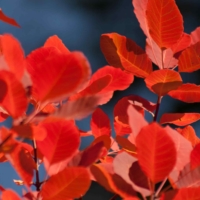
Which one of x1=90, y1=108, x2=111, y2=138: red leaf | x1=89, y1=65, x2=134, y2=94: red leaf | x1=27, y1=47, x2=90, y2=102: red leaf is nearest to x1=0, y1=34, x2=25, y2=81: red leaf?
x1=27, y1=47, x2=90, y2=102: red leaf

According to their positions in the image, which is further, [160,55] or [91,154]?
[160,55]

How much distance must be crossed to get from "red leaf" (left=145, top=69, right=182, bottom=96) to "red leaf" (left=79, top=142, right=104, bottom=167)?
0.12 m

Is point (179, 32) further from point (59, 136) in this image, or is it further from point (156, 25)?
point (59, 136)

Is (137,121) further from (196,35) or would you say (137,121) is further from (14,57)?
(196,35)

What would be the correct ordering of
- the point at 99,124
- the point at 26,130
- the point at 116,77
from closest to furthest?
the point at 26,130, the point at 116,77, the point at 99,124

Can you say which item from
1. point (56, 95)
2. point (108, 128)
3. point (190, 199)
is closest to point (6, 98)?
point (56, 95)

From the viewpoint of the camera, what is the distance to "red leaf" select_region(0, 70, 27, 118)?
0.27 meters

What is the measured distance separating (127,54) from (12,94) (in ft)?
0.62

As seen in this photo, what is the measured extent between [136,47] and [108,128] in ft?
0.42

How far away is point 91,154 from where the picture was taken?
32 cm

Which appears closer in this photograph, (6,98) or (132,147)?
(6,98)

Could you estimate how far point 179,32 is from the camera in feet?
1.36

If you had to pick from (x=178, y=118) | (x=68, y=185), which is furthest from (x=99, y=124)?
(x=68, y=185)

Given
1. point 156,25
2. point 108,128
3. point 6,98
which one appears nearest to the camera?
point 6,98
